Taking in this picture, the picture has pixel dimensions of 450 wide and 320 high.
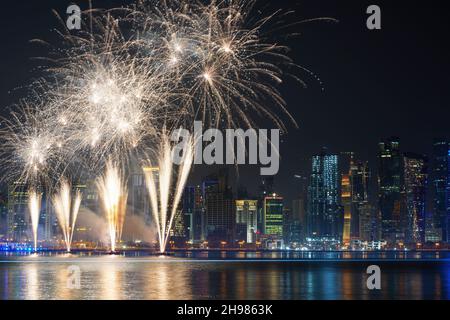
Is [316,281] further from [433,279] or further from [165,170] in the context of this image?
[165,170]

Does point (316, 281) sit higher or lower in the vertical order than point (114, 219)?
lower

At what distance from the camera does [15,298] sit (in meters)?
48.8
